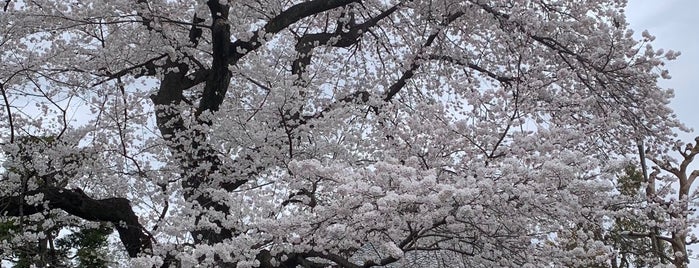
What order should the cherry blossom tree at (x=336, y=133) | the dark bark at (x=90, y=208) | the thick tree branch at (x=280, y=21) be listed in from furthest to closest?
the thick tree branch at (x=280, y=21) < the dark bark at (x=90, y=208) < the cherry blossom tree at (x=336, y=133)

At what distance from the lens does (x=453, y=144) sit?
5.08 metres

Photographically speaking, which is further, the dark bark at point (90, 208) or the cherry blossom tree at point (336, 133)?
the dark bark at point (90, 208)

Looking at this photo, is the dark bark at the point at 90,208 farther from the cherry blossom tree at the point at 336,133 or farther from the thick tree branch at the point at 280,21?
the thick tree branch at the point at 280,21

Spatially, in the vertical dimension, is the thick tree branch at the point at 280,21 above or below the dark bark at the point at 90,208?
above

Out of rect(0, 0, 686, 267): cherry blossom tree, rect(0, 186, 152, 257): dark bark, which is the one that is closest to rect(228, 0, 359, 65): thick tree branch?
rect(0, 0, 686, 267): cherry blossom tree

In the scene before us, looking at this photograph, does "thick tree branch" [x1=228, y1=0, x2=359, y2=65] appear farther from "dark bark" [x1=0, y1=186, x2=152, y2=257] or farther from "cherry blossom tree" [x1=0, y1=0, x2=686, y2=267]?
"dark bark" [x1=0, y1=186, x2=152, y2=257]

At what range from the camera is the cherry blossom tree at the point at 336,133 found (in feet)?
13.3

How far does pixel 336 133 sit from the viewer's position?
20.7 feet

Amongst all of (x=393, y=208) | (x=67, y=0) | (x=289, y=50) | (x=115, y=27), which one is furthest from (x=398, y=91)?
(x=393, y=208)

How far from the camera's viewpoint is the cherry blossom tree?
A: 406 cm

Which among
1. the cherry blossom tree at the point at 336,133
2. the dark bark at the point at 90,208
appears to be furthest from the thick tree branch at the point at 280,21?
the dark bark at the point at 90,208

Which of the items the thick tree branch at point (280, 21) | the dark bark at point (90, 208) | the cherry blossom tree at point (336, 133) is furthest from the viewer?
the thick tree branch at point (280, 21)

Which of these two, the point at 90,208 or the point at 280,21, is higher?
the point at 280,21

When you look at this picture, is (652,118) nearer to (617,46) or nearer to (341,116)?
(617,46)
